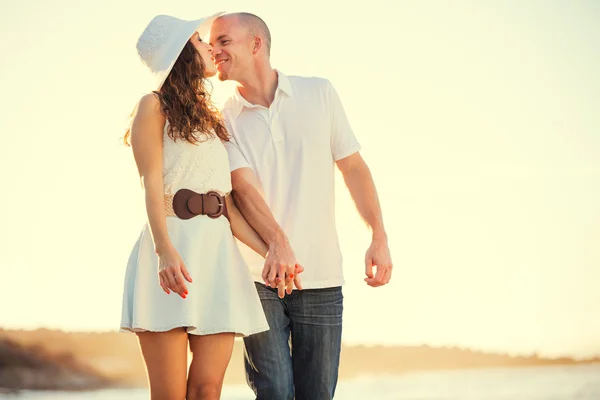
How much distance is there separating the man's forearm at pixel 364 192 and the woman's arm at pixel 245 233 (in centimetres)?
50

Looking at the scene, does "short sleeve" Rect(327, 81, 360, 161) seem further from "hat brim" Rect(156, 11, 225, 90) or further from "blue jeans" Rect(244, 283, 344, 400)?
"hat brim" Rect(156, 11, 225, 90)

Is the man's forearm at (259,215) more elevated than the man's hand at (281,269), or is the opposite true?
the man's forearm at (259,215)

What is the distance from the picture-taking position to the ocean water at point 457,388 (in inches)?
319

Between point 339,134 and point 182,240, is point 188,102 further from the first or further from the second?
point 339,134

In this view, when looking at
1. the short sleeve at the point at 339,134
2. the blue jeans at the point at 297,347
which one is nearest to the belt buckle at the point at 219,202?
the blue jeans at the point at 297,347

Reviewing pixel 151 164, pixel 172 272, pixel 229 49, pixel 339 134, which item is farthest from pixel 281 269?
pixel 229 49

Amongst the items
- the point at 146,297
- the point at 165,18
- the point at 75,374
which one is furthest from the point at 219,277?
the point at 75,374

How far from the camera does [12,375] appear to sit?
33.2ft

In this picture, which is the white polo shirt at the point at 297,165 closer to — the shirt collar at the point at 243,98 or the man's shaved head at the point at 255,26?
the shirt collar at the point at 243,98

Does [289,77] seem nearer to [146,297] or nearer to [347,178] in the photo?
[347,178]

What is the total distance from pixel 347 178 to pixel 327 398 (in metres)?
0.77

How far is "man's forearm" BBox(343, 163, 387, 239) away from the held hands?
0.91m

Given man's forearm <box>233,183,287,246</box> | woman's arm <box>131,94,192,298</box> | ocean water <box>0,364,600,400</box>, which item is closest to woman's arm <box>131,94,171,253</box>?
woman's arm <box>131,94,192,298</box>

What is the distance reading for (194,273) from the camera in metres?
2.55
